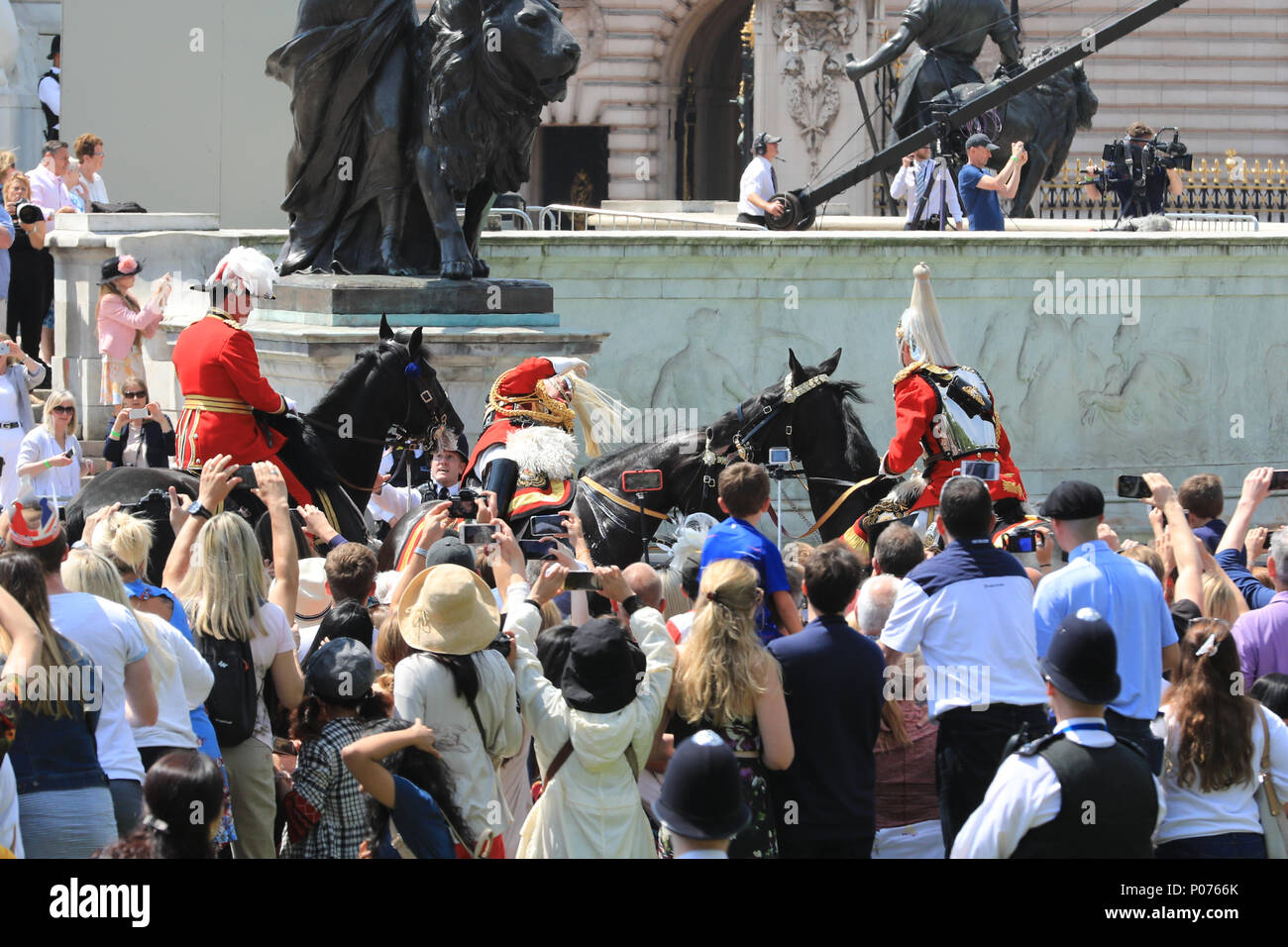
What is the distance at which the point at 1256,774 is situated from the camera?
18.6ft

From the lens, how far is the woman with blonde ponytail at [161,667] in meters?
5.71

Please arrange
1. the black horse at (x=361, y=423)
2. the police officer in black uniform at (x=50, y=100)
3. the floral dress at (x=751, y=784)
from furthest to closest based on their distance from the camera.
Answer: the police officer in black uniform at (x=50, y=100) → the black horse at (x=361, y=423) → the floral dress at (x=751, y=784)

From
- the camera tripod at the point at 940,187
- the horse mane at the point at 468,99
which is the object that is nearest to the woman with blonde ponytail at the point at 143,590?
the horse mane at the point at 468,99

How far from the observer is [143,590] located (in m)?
6.13

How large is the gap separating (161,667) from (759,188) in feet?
46.2

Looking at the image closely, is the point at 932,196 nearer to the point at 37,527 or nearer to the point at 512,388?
the point at 512,388

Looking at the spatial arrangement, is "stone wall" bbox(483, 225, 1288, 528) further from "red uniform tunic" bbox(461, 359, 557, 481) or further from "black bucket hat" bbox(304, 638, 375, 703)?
"black bucket hat" bbox(304, 638, 375, 703)

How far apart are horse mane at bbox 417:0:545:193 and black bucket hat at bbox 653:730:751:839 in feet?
24.6

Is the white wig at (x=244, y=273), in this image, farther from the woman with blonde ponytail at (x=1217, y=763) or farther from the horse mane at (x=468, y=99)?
the woman with blonde ponytail at (x=1217, y=763)

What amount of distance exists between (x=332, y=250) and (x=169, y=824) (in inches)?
312

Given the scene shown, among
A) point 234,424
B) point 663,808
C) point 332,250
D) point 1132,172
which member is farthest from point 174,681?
point 1132,172

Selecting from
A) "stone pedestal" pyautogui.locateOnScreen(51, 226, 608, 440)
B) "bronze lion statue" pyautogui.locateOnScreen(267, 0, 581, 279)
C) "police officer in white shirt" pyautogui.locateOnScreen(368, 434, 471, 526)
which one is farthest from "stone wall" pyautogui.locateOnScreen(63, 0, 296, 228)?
"police officer in white shirt" pyautogui.locateOnScreen(368, 434, 471, 526)
